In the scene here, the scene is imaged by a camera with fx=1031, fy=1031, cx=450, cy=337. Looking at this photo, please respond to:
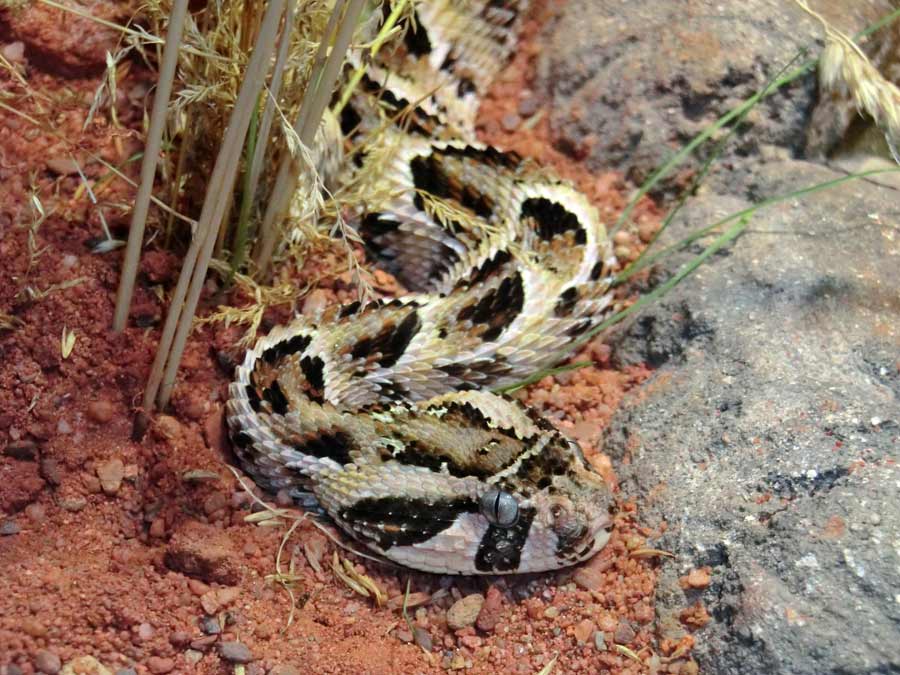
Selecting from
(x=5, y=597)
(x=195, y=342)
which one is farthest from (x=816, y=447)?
(x=5, y=597)

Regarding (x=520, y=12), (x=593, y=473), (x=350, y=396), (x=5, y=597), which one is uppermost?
(x=520, y=12)

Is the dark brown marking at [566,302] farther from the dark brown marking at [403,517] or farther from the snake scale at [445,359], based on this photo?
the dark brown marking at [403,517]

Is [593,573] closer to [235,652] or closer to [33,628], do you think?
[235,652]

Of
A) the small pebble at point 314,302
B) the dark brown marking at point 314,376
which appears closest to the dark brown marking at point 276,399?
the dark brown marking at point 314,376

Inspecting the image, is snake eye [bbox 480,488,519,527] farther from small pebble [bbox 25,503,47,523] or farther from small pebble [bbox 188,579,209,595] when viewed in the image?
small pebble [bbox 25,503,47,523]

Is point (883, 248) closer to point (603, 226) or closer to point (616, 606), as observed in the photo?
point (603, 226)

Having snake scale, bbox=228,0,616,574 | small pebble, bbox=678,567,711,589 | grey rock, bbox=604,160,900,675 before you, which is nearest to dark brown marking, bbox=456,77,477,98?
snake scale, bbox=228,0,616,574

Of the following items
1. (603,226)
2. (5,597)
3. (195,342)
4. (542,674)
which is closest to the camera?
(5,597)
